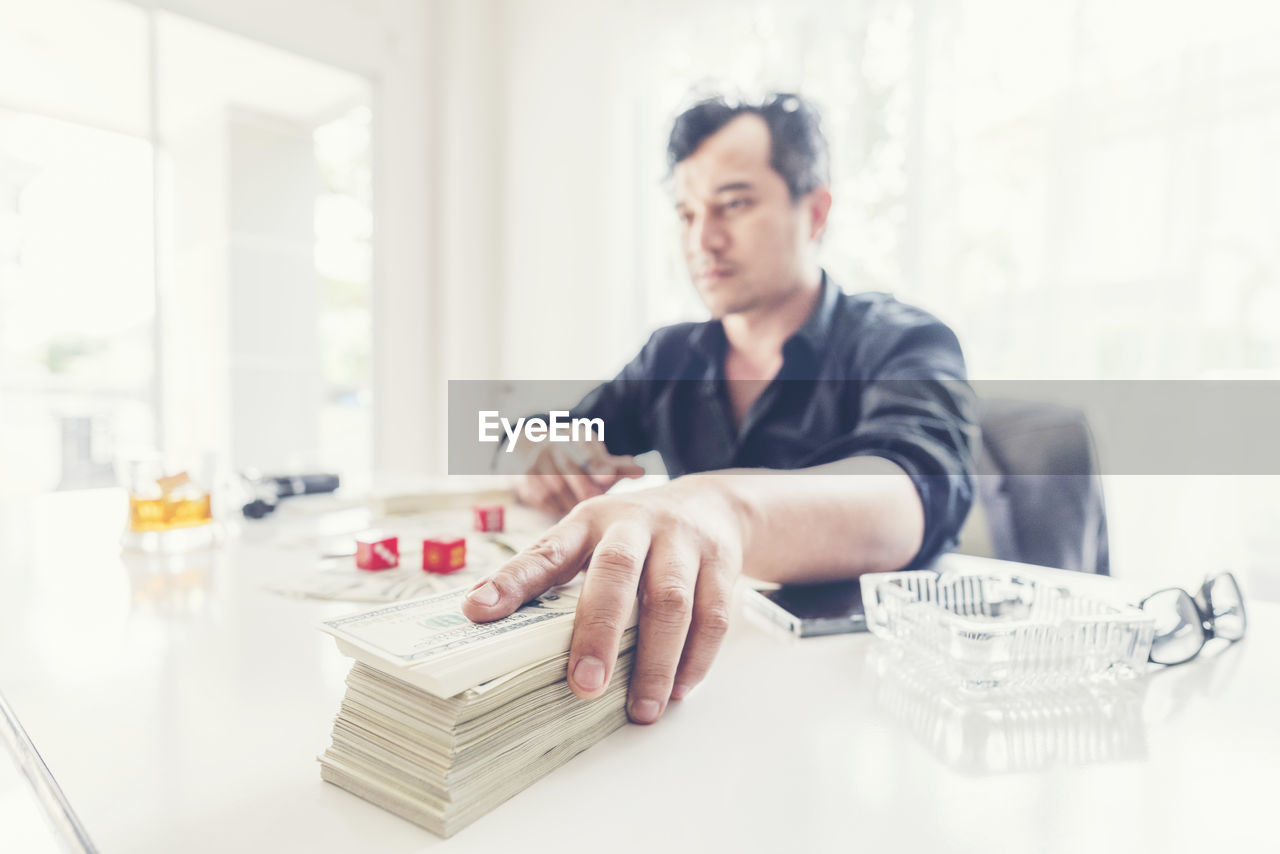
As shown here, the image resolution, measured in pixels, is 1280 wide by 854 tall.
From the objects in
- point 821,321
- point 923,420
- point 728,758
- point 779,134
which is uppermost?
point 779,134

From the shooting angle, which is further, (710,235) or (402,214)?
(402,214)

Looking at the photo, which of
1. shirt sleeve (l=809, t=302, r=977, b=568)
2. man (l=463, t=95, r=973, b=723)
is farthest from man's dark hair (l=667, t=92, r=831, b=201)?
shirt sleeve (l=809, t=302, r=977, b=568)

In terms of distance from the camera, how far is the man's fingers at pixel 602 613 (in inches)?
14.3

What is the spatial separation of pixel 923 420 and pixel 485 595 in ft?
2.24

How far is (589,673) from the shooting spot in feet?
1.19

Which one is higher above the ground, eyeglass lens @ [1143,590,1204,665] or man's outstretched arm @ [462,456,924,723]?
man's outstretched arm @ [462,456,924,723]

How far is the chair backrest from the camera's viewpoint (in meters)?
1.10

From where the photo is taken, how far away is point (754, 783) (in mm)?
352

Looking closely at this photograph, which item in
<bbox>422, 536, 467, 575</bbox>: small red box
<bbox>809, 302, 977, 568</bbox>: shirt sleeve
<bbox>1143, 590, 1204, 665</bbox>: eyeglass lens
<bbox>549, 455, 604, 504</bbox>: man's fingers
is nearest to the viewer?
<bbox>1143, 590, 1204, 665</bbox>: eyeglass lens

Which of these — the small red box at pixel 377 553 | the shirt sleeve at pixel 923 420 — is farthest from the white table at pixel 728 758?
the shirt sleeve at pixel 923 420

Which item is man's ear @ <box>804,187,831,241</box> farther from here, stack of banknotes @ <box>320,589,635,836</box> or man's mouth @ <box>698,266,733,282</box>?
stack of banknotes @ <box>320,589,635,836</box>

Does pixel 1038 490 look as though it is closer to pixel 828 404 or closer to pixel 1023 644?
pixel 828 404

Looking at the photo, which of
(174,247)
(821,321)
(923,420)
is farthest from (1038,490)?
(174,247)

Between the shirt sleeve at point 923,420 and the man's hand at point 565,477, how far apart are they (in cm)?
31
